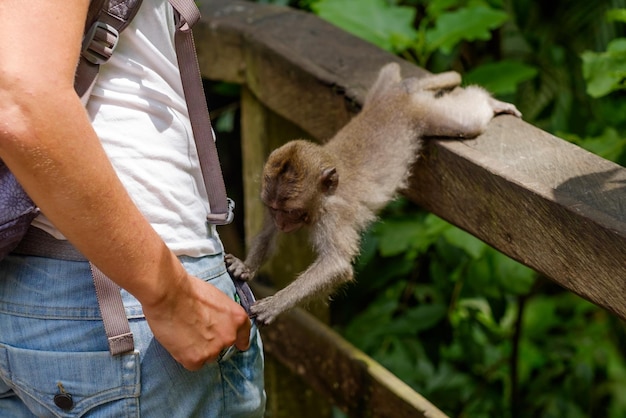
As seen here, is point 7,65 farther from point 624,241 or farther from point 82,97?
point 624,241

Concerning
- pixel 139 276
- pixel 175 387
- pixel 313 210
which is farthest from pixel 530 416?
pixel 139 276

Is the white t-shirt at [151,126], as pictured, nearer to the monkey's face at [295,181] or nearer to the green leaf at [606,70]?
the monkey's face at [295,181]

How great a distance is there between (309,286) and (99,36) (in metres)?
1.09

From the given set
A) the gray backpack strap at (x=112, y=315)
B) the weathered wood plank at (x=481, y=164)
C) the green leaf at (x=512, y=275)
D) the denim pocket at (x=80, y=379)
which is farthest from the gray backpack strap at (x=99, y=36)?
the green leaf at (x=512, y=275)

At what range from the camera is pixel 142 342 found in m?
1.38

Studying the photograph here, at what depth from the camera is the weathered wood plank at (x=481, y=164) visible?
1.46m

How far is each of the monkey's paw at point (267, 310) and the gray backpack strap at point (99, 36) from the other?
0.87 meters

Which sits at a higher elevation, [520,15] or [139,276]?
[139,276]

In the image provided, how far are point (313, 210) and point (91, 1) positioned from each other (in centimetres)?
119

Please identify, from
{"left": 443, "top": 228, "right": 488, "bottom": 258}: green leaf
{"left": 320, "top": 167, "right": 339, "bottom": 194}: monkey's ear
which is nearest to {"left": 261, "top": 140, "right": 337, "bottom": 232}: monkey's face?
{"left": 320, "top": 167, "right": 339, "bottom": 194}: monkey's ear

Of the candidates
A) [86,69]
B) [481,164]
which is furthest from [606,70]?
[86,69]

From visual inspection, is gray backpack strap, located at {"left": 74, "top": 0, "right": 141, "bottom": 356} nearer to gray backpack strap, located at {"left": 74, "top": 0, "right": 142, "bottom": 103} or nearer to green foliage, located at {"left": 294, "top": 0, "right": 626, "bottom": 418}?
gray backpack strap, located at {"left": 74, "top": 0, "right": 142, "bottom": 103}

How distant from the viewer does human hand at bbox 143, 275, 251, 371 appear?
1.31 meters

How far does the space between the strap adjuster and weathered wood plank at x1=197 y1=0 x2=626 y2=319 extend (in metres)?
0.77
